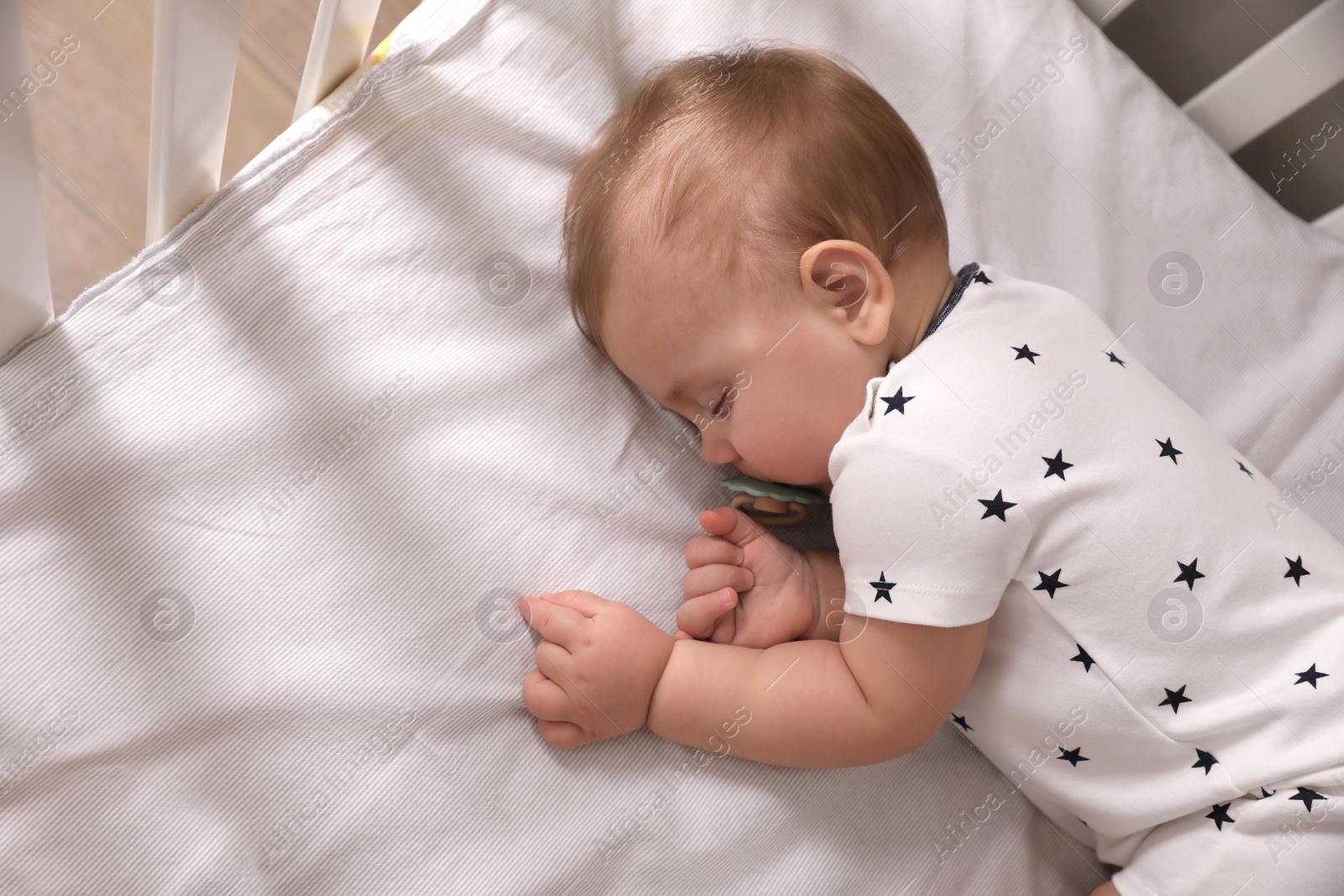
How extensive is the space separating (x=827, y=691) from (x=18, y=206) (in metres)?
0.70

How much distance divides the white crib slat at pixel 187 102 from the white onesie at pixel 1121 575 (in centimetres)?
57

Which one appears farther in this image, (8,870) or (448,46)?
(448,46)

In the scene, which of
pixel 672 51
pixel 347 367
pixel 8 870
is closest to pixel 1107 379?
pixel 672 51

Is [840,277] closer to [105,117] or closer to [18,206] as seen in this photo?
[18,206]

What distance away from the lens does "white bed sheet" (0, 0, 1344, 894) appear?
0.74 meters

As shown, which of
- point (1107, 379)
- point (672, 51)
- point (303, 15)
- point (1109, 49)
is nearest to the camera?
point (1107, 379)

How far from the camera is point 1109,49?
1.12 m

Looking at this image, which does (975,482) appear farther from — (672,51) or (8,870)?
(8,870)

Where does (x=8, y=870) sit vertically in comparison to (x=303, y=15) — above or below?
below

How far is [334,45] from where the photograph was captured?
0.85 metres

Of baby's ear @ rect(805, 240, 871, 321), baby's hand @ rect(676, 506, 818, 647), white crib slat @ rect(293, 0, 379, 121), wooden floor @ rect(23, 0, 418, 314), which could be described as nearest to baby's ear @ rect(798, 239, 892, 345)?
baby's ear @ rect(805, 240, 871, 321)

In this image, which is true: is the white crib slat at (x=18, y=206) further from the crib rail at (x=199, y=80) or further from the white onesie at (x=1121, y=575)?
the white onesie at (x=1121, y=575)

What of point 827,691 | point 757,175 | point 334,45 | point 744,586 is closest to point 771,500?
point 744,586

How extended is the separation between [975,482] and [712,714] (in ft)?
0.98
